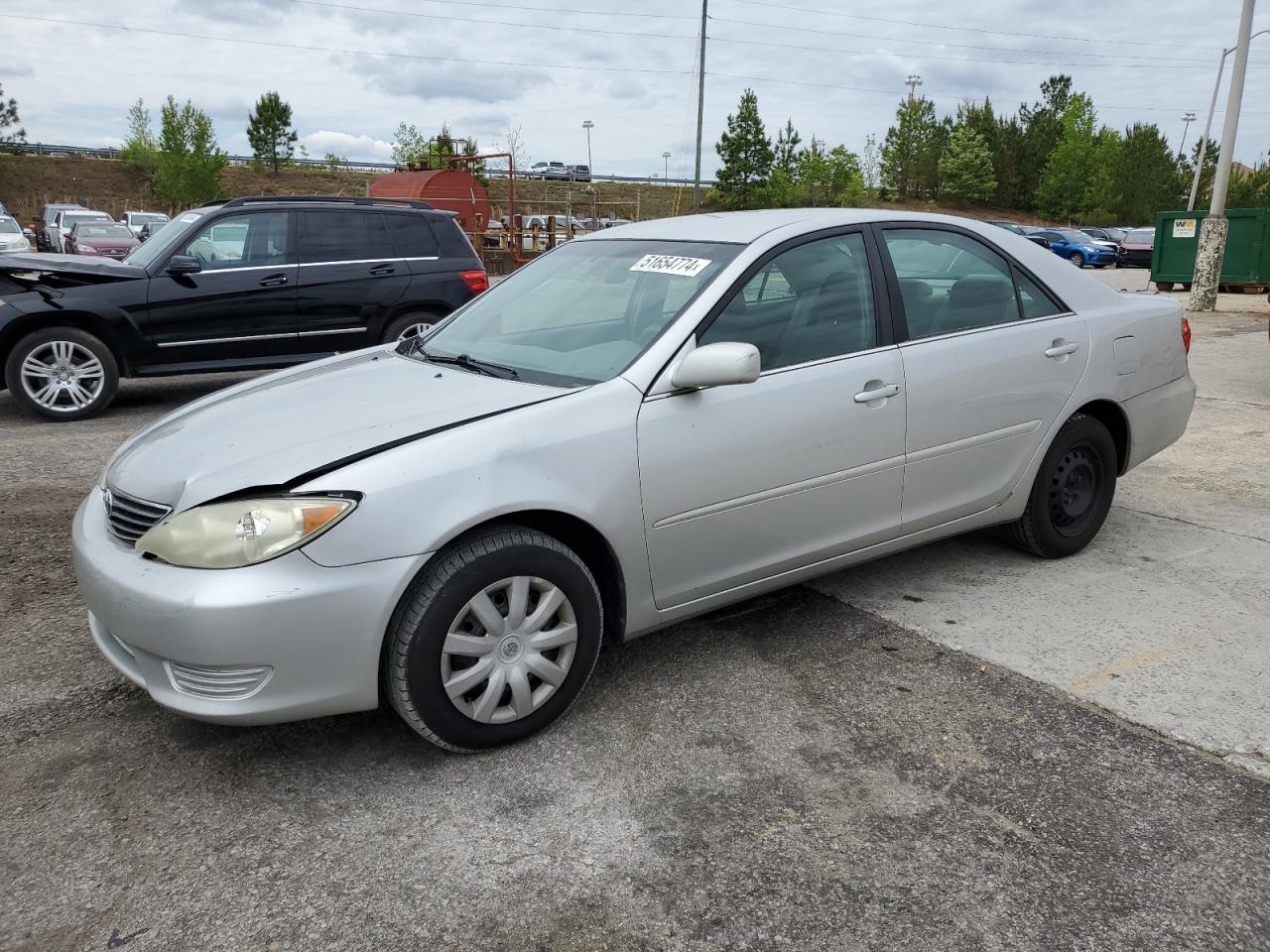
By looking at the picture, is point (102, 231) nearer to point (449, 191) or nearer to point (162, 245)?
point (449, 191)

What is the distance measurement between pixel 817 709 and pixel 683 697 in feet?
1.43

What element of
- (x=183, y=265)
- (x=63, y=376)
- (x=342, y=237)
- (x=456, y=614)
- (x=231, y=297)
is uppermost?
(x=342, y=237)

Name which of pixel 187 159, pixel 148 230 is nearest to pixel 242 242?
pixel 148 230

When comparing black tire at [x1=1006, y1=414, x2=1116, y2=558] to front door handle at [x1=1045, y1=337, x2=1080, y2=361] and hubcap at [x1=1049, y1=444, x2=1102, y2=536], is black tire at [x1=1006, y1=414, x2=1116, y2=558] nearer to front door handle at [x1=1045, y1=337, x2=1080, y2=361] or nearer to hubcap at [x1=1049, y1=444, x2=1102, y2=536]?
hubcap at [x1=1049, y1=444, x2=1102, y2=536]

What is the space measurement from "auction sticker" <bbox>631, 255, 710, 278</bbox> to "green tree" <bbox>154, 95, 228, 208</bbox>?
54650mm

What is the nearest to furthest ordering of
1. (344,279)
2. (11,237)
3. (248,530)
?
(248,530), (344,279), (11,237)

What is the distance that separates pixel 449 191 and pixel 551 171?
154 ft

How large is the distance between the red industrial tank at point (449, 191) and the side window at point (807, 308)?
19698 mm

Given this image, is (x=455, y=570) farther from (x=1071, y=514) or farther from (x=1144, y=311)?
(x=1144, y=311)

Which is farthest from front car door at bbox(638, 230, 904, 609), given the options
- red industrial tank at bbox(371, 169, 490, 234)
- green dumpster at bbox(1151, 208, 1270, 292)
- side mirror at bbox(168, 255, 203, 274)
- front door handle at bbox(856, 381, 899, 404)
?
green dumpster at bbox(1151, 208, 1270, 292)

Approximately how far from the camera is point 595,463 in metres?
3.04

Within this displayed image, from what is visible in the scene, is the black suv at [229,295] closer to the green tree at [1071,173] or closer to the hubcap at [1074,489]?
the hubcap at [1074,489]

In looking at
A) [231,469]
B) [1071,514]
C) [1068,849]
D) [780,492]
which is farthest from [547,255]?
[1068,849]

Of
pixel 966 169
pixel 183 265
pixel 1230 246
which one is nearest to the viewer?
pixel 183 265
